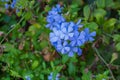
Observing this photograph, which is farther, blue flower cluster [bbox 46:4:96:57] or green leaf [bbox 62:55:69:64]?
green leaf [bbox 62:55:69:64]

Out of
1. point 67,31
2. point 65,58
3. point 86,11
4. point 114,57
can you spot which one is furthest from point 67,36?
point 86,11

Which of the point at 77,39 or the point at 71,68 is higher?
the point at 77,39

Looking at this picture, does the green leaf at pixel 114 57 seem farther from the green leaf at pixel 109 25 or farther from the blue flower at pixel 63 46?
the blue flower at pixel 63 46

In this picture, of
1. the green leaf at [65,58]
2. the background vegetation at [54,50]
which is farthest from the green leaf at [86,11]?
the green leaf at [65,58]

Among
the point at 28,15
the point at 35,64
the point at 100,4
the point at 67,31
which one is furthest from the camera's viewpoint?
the point at 100,4

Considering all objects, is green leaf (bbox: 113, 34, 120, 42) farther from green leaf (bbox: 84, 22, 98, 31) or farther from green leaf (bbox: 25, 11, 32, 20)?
green leaf (bbox: 25, 11, 32, 20)

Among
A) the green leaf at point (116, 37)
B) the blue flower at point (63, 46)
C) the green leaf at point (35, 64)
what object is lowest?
the green leaf at point (35, 64)

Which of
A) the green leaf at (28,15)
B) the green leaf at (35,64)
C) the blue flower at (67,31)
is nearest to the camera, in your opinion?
the blue flower at (67,31)

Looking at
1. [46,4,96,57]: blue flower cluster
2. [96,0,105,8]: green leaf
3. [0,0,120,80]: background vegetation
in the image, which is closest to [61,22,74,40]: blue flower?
Answer: [46,4,96,57]: blue flower cluster

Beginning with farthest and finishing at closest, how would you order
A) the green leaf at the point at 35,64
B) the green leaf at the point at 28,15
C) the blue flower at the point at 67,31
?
the green leaf at the point at 28,15 < the green leaf at the point at 35,64 < the blue flower at the point at 67,31

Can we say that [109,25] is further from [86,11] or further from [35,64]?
[35,64]

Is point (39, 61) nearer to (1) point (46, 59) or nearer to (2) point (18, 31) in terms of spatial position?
(1) point (46, 59)
